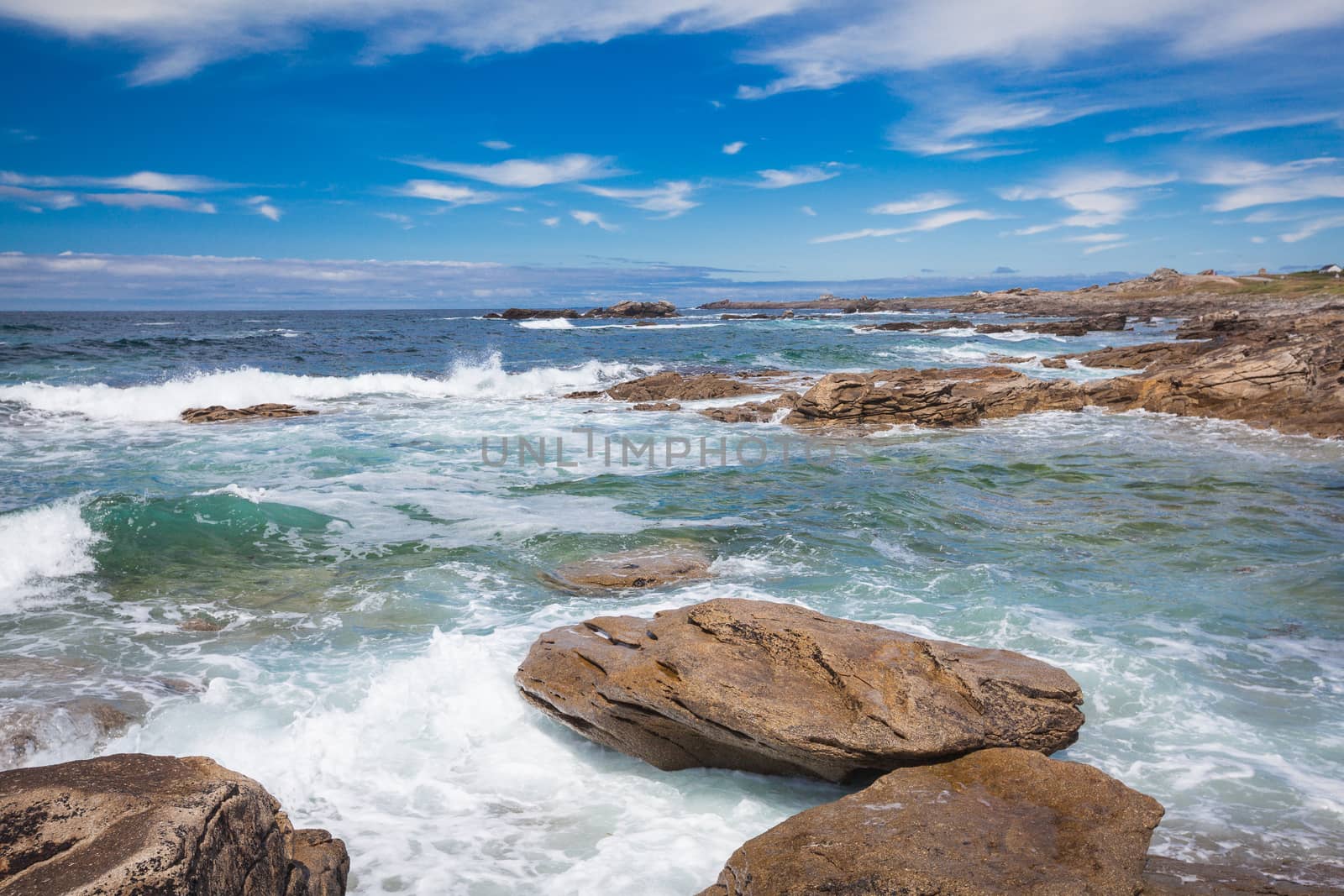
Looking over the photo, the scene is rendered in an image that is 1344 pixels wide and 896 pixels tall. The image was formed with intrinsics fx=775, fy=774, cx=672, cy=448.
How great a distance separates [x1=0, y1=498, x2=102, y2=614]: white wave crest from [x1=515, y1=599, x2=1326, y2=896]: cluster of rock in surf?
20.5 feet

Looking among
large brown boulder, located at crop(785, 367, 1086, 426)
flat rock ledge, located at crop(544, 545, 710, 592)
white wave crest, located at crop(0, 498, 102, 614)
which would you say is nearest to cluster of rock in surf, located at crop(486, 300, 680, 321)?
large brown boulder, located at crop(785, 367, 1086, 426)

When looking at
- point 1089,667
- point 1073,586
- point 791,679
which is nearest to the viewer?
point 791,679

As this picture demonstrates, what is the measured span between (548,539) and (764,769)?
5.62 meters

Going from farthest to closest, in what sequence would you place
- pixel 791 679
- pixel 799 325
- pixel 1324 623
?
1. pixel 799 325
2. pixel 1324 623
3. pixel 791 679

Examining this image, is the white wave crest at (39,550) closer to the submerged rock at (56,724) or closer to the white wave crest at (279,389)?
the submerged rock at (56,724)

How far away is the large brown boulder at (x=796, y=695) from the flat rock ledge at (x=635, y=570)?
2.66 metres

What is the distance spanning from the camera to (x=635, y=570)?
8.67m

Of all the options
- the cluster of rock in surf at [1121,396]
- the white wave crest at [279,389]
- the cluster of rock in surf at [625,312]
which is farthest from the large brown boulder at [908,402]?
the cluster of rock in surf at [625,312]

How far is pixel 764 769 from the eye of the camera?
4.91 m

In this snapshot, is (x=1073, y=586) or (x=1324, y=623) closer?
(x=1324, y=623)

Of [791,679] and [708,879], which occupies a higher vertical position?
[791,679]

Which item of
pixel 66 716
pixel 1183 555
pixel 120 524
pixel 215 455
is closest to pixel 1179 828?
pixel 1183 555

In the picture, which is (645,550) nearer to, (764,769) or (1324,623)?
(764,769)

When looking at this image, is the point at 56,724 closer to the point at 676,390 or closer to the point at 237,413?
the point at 237,413
